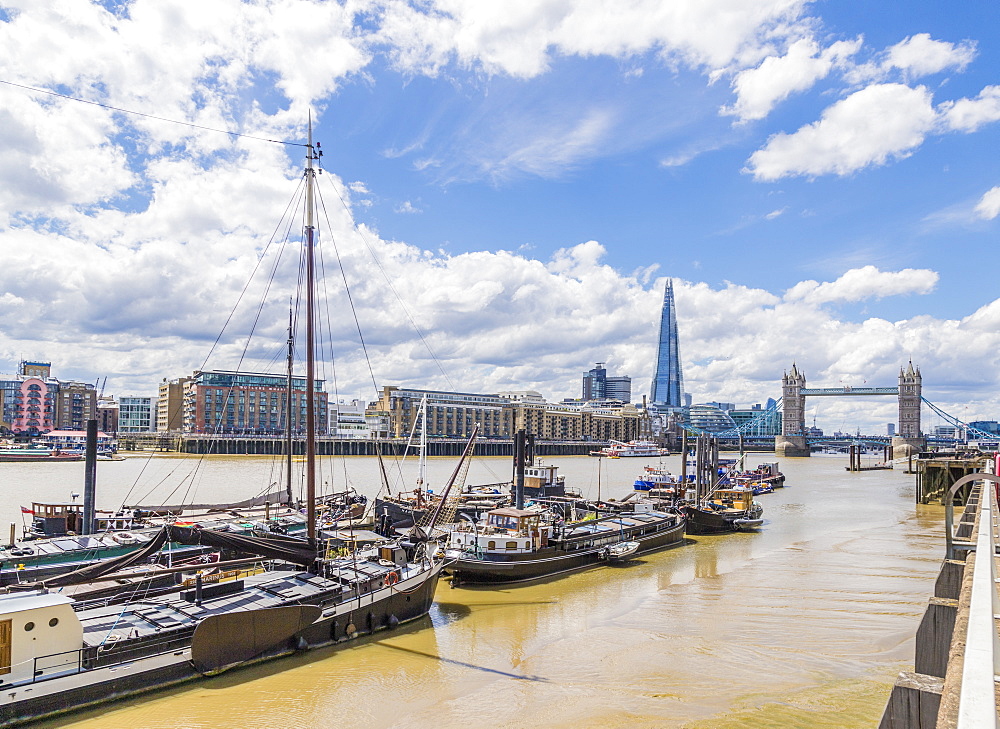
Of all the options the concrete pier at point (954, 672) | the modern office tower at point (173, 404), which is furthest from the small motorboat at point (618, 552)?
the modern office tower at point (173, 404)

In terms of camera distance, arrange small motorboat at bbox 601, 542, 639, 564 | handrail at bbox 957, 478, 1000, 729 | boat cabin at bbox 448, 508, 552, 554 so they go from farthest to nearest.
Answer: small motorboat at bbox 601, 542, 639, 564 < boat cabin at bbox 448, 508, 552, 554 < handrail at bbox 957, 478, 1000, 729

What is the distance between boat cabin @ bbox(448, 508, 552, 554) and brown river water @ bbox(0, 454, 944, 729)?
185 centimetres

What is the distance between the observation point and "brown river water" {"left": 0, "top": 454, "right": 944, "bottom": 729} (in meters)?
16.8

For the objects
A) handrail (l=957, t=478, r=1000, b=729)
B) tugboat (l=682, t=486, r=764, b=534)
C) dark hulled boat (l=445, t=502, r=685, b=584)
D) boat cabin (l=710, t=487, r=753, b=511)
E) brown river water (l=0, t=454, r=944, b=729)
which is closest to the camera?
handrail (l=957, t=478, r=1000, b=729)

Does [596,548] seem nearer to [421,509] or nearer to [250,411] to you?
[421,509]

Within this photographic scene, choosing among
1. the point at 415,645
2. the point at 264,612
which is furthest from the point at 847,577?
the point at 264,612

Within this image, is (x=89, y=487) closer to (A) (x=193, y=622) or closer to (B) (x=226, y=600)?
(B) (x=226, y=600)

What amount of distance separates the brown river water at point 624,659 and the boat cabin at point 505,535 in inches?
72.8

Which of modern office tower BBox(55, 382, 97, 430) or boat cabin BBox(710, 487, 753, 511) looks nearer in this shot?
boat cabin BBox(710, 487, 753, 511)

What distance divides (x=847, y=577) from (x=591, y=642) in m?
17.2

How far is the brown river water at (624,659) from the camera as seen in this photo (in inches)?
661

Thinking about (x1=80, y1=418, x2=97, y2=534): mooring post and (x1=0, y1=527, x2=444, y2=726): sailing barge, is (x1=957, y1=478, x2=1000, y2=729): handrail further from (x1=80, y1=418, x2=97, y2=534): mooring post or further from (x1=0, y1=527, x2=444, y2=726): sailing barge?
(x1=80, y1=418, x2=97, y2=534): mooring post

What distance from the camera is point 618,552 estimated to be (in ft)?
118

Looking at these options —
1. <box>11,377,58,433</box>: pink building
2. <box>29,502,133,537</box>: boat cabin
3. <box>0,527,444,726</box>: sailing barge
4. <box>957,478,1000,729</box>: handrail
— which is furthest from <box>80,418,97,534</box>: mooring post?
<box>11,377,58,433</box>: pink building
